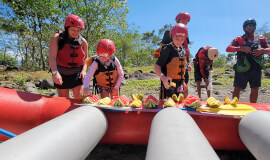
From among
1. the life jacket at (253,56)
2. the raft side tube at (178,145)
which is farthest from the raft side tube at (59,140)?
the life jacket at (253,56)

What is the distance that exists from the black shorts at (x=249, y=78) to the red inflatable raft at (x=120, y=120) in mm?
1292

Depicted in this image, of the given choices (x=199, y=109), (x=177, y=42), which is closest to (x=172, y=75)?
(x=177, y=42)

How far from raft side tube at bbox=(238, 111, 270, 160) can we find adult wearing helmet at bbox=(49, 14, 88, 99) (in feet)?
6.63

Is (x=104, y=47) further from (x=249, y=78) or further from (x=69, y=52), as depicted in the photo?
(x=249, y=78)

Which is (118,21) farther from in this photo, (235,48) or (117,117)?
(117,117)

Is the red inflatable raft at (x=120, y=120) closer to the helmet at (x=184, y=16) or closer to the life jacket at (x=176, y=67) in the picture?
the life jacket at (x=176, y=67)

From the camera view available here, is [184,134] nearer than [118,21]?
Yes

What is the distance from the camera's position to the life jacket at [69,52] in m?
2.20

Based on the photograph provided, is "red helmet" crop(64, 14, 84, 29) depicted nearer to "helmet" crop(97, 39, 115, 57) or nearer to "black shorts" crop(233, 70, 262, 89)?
"helmet" crop(97, 39, 115, 57)

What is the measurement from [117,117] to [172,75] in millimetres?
917

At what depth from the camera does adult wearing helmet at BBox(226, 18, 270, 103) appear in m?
2.74

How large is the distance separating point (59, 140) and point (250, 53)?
3.21m

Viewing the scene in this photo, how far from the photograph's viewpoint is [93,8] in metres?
11.0

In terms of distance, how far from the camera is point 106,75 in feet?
7.09
